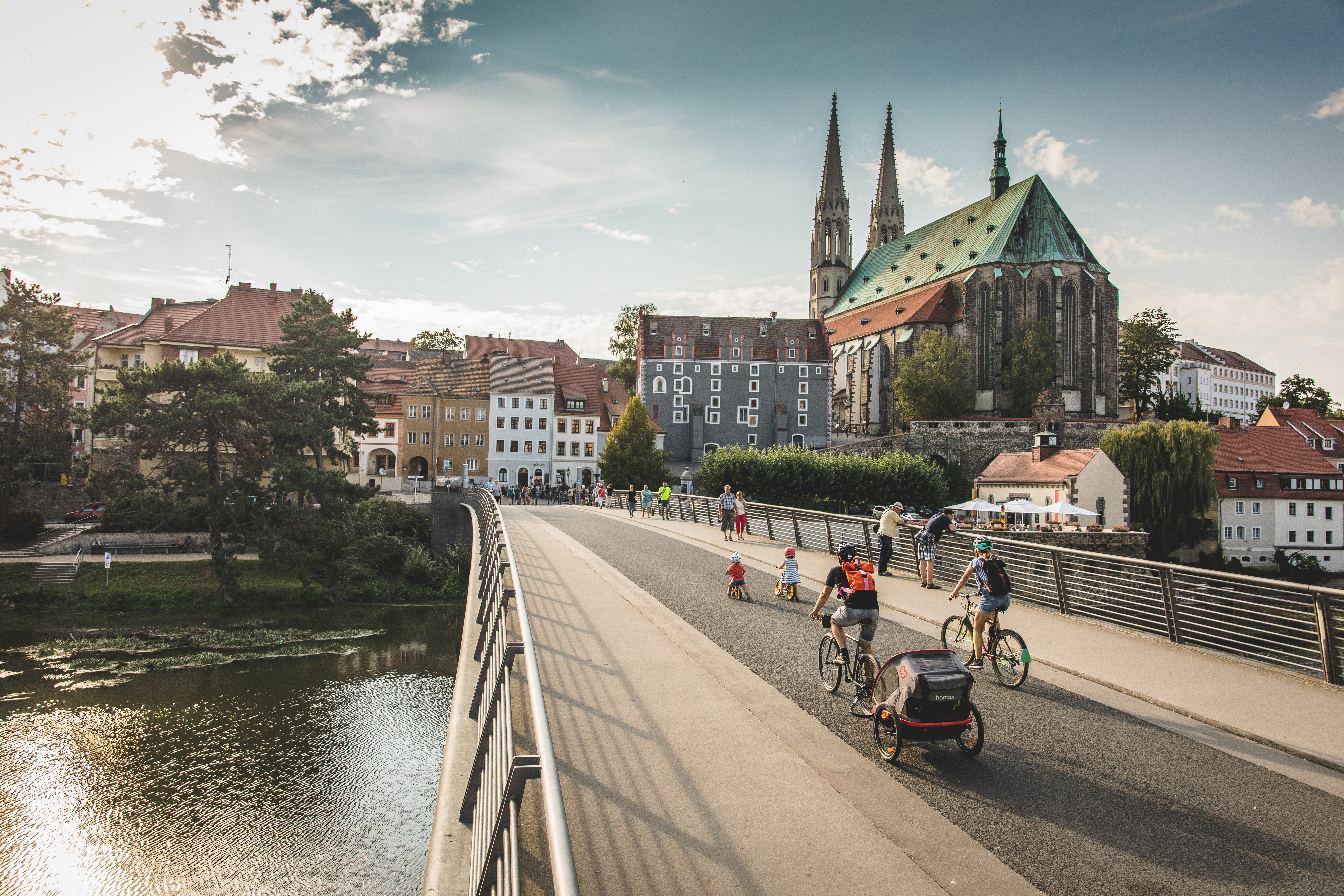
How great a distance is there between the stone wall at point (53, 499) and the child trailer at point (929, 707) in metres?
55.8

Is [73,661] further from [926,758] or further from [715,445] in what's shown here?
[715,445]

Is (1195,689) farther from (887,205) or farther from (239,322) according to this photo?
(887,205)

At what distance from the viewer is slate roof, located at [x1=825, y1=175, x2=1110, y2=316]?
3307 inches

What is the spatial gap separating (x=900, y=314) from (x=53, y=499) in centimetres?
7681

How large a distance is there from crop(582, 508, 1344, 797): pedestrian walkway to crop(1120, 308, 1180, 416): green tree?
277 feet

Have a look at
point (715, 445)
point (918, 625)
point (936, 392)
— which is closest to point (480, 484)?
point (715, 445)

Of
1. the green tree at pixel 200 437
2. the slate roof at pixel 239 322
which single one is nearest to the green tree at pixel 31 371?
the slate roof at pixel 239 322

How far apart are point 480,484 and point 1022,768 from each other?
56.6 meters

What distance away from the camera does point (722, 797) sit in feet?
18.0

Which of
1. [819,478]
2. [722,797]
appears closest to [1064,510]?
[819,478]

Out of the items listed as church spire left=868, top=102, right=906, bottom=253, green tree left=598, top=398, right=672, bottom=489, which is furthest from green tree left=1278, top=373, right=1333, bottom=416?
green tree left=598, top=398, right=672, bottom=489

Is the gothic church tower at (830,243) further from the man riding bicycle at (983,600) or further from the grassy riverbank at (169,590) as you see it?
the man riding bicycle at (983,600)

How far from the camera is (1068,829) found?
521 cm

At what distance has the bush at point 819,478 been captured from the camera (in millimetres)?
51500
